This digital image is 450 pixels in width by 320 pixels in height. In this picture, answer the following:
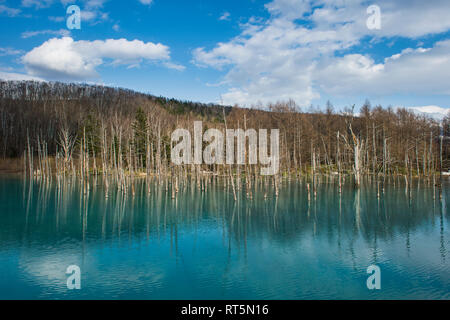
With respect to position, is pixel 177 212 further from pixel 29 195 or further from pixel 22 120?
pixel 22 120

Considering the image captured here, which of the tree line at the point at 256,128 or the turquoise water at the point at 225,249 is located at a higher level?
the tree line at the point at 256,128

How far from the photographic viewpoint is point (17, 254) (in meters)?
13.0

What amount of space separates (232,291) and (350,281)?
13.5 feet

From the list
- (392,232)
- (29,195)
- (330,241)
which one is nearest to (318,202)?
(392,232)

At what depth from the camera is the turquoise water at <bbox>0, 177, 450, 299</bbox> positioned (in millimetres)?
9922

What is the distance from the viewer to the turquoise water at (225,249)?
391 inches
